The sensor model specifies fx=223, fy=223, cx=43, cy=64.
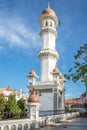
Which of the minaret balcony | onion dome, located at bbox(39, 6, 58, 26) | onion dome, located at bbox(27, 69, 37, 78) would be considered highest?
onion dome, located at bbox(39, 6, 58, 26)

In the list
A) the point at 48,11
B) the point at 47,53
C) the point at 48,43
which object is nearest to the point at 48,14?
the point at 48,11

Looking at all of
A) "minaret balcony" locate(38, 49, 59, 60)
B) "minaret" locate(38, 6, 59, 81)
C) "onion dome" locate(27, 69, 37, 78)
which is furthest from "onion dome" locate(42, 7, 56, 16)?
"onion dome" locate(27, 69, 37, 78)

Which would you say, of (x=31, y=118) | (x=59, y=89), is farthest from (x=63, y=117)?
(x=31, y=118)

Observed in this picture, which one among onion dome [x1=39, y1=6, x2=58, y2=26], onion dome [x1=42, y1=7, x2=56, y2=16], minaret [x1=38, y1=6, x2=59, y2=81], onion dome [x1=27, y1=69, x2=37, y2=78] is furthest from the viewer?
onion dome [x1=42, y1=7, x2=56, y2=16]

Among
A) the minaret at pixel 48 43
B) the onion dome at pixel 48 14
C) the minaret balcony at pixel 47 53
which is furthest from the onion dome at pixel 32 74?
the onion dome at pixel 48 14

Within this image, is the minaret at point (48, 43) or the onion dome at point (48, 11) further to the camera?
the onion dome at point (48, 11)

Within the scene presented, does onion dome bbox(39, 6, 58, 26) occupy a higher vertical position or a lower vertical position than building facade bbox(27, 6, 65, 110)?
higher

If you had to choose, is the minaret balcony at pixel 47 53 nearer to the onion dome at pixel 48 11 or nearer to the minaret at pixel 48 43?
the minaret at pixel 48 43

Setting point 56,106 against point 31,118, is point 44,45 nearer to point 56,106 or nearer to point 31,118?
point 56,106

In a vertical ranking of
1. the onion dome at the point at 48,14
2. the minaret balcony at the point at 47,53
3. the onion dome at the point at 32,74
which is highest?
the onion dome at the point at 48,14

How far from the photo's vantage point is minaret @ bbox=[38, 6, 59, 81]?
46812 mm

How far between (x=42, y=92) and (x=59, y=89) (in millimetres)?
3528

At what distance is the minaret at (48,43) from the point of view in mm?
46812

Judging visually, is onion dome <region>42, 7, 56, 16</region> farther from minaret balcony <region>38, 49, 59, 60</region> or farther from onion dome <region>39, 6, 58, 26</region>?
minaret balcony <region>38, 49, 59, 60</region>
